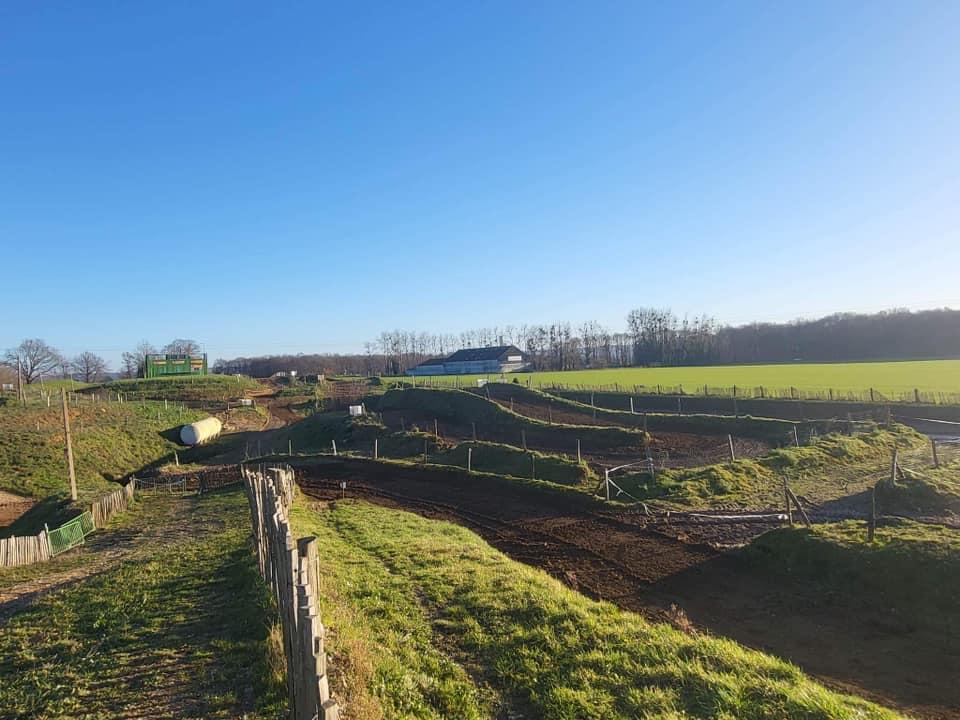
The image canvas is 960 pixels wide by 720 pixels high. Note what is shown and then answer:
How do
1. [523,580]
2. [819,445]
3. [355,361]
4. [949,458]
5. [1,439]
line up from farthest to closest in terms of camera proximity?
[355,361], [1,439], [819,445], [949,458], [523,580]

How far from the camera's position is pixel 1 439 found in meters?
35.5

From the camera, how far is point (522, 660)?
25.3 feet

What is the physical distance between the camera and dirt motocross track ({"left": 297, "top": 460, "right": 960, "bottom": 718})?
347 inches

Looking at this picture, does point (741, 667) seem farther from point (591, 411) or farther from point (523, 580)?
point (591, 411)

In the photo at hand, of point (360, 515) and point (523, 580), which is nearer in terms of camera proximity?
point (523, 580)

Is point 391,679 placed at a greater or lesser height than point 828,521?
greater

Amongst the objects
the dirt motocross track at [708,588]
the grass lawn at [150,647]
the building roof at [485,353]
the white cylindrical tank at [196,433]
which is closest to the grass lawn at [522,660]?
the grass lawn at [150,647]

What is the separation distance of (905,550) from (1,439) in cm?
4704

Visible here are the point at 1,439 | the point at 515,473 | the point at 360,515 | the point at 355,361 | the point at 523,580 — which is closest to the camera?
the point at 523,580

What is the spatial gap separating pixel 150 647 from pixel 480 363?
121 m

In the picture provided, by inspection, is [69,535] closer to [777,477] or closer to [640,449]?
[777,477]

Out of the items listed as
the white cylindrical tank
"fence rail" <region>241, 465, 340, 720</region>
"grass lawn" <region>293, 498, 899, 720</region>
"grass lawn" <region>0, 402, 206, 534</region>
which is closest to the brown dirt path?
"grass lawn" <region>0, 402, 206, 534</region>

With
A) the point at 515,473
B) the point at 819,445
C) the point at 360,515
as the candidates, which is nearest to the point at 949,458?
the point at 819,445

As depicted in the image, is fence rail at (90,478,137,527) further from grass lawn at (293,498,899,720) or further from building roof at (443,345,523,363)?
building roof at (443,345,523,363)
